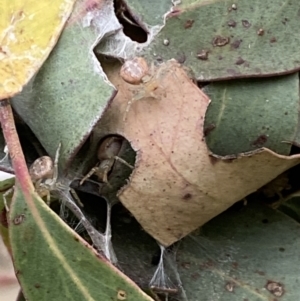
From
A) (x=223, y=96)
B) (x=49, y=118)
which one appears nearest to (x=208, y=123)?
(x=223, y=96)

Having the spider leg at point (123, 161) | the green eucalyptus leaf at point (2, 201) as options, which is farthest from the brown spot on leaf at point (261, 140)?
the green eucalyptus leaf at point (2, 201)

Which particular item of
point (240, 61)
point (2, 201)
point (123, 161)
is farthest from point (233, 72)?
point (2, 201)

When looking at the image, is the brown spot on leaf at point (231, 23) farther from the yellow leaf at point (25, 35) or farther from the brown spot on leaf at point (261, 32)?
the yellow leaf at point (25, 35)

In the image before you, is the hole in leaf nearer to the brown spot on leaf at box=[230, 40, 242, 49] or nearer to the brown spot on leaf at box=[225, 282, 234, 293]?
the brown spot on leaf at box=[230, 40, 242, 49]

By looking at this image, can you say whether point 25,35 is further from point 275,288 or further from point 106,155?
point 275,288

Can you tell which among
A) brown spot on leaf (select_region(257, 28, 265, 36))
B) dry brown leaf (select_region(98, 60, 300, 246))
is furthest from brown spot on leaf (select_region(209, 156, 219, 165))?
brown spot on leaf (select_region(257, 28, 265, 36))
